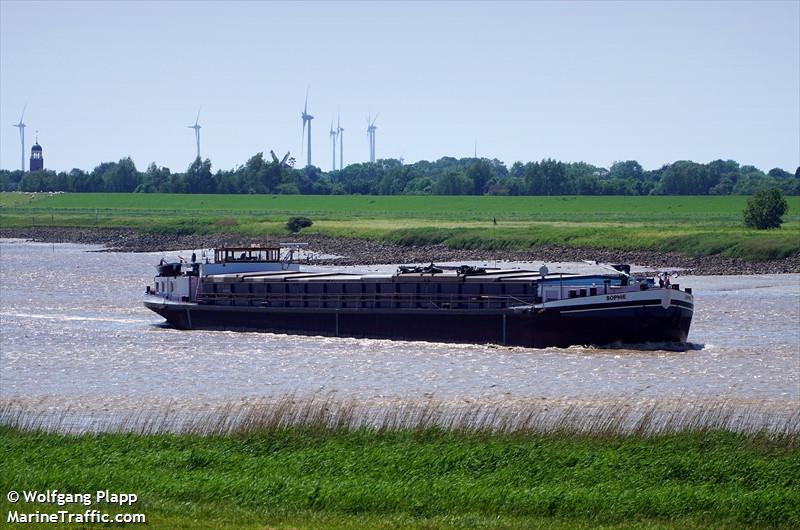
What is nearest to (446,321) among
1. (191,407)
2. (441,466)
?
(191,407)

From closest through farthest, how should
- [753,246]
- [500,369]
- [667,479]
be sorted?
[667,479] → [500,369] → [753,246]

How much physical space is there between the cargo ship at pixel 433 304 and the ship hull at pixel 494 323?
0.04 m

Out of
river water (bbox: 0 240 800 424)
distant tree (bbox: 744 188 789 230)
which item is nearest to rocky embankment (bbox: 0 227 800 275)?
distant tree (bbox: 744 188 789 230)

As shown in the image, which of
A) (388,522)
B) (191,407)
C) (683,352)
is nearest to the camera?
(388,522)

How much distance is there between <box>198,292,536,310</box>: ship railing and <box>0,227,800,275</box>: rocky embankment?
46.1 meters

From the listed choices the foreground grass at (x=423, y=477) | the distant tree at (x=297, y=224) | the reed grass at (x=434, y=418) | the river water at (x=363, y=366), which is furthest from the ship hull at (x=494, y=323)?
the distant tree at (x=297, y=224)

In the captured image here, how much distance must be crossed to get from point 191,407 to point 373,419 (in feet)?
23.6

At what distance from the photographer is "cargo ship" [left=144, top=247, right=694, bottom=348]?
56.2 m

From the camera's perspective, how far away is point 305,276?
70.4 m

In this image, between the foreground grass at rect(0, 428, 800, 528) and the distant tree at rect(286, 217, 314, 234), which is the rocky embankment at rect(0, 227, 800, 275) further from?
the foreground grass at rect(0, 428, 800, 528)

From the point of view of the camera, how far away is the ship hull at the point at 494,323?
56000 mm

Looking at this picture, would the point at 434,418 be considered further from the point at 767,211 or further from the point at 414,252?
the point at 767,211

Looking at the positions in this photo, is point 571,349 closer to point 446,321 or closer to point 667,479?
point 446,321

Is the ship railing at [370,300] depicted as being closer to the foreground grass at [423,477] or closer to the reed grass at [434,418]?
the reed grass at [434,418]
